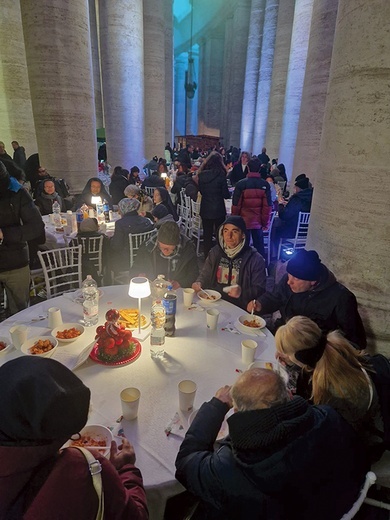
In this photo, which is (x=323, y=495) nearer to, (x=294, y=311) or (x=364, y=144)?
(x=294, y=311)

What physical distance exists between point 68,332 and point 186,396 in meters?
1.20


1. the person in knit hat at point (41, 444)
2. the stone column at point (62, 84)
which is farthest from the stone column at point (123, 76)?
the person in knit hat at point (41, 444)

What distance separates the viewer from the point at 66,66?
7.95m

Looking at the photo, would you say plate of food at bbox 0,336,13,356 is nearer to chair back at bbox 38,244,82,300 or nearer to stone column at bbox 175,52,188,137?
chair back at bbox 38,244,82,300

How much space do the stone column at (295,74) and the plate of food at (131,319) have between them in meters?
11.5

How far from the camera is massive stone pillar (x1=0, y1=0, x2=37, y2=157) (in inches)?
441

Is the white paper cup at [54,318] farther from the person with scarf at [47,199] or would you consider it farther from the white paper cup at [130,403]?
the person with scarf at [47,199]

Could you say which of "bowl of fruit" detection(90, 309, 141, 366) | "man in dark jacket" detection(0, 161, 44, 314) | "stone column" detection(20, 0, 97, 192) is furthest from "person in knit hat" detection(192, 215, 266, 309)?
"stone column" detection(20, 0, 97, 192)

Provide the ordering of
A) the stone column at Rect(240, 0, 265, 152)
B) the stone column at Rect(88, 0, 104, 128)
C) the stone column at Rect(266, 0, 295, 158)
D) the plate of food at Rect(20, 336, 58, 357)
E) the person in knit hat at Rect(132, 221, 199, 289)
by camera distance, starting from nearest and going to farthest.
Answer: the plate of food at Rect(20, 336, 58, 357), the person in knit hat at Rect(132, 221, 199, 289), the stone column at Rect(266, 0, 295, 158), the stone column at Rect(240, 0, 265, 152), the stone column at Rect(88, 0, 104, 128)

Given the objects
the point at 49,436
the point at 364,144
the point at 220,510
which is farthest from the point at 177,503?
the point at 364,144

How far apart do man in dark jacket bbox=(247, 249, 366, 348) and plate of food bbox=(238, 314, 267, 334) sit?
19.2 inches

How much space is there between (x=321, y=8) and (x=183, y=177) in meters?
5.06

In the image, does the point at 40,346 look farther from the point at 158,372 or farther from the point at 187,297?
the point at 187,297

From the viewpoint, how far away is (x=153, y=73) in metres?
16.0
